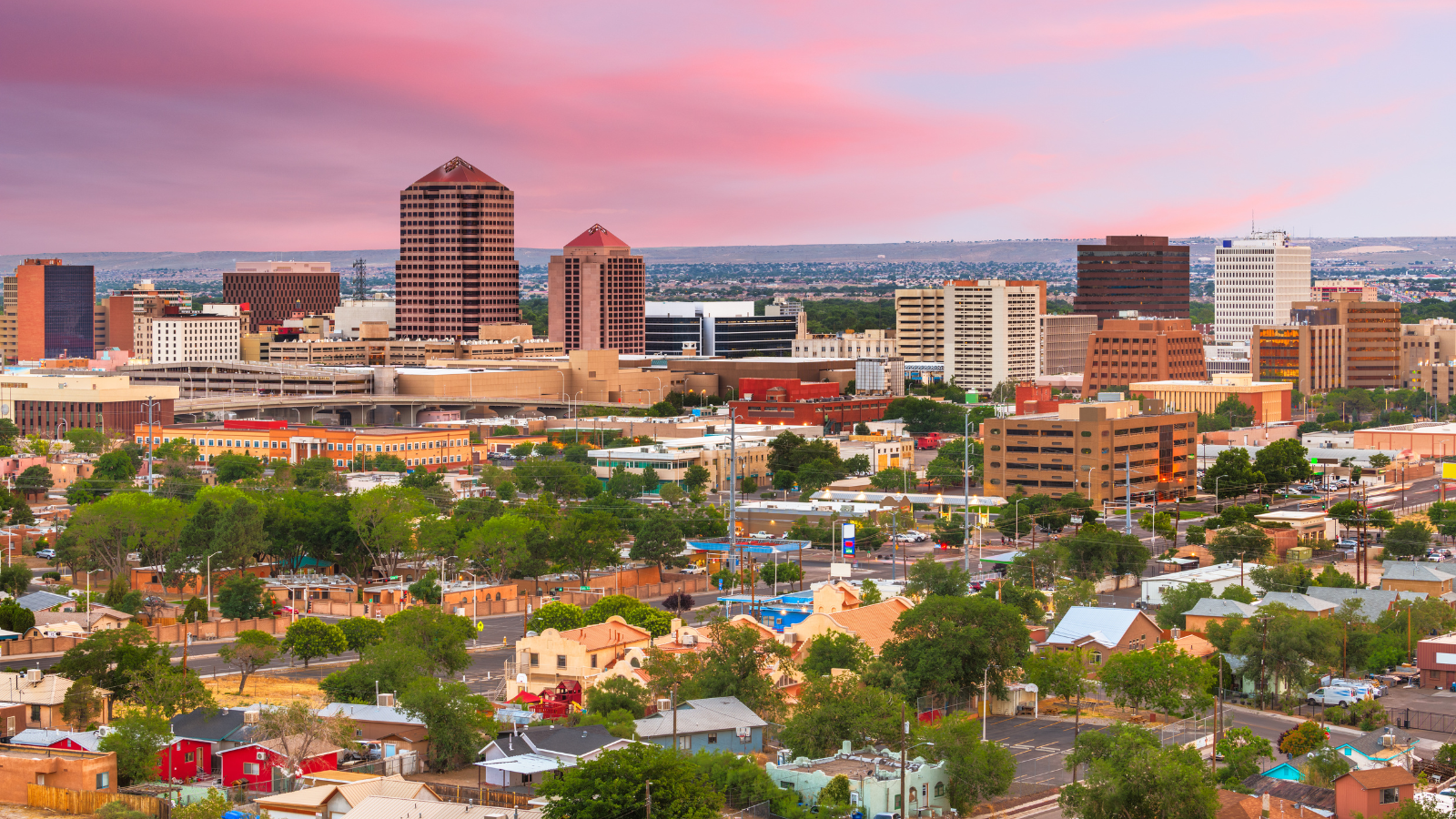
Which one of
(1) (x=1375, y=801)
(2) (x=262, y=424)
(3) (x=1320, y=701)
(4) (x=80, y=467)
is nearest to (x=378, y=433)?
(2) (x=262, y=424)

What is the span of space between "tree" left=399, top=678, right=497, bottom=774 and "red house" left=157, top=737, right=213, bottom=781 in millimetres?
5185

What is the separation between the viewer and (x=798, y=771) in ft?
150

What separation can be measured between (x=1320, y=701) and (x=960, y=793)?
59.9 feet

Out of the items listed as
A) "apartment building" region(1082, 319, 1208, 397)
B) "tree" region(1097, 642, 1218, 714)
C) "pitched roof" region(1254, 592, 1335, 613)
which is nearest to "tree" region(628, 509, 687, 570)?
"pitched roof" region(1254, 592, 1335, 613)

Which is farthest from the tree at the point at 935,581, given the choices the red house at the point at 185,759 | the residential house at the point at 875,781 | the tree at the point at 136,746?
the tree at the point at 136,746

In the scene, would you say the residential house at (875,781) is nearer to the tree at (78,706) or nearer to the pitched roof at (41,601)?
the tree at (78,706)

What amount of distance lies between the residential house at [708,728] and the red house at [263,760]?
7966 millimetres

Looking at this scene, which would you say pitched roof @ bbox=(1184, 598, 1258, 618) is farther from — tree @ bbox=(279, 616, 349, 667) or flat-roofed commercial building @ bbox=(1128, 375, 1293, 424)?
flat-roofed commercial building @ bbox=(1128, 375, 1293, 424)

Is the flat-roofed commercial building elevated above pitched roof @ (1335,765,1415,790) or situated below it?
above

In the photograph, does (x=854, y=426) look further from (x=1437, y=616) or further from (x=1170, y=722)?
(x=1170, y=722)

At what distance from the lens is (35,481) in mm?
117000

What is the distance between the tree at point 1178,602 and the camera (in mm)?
67875

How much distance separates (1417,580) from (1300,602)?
985 cm

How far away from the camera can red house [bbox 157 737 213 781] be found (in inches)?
1893
